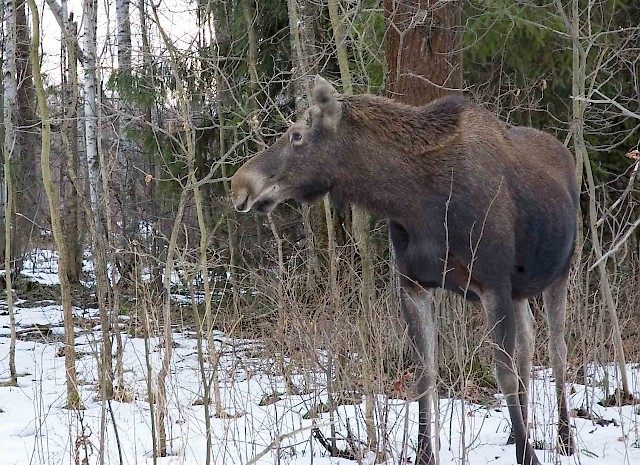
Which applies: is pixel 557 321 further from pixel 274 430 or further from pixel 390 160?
pixel 274 430

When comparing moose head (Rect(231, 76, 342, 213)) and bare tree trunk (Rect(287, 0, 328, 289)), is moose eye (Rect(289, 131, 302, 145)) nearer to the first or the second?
moose head (Rect(231, 76, 342, 213))

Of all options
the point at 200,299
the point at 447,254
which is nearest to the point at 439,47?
the point at 447,254

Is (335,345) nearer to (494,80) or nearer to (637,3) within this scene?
(494,80)

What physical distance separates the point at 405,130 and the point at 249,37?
7.93 metres

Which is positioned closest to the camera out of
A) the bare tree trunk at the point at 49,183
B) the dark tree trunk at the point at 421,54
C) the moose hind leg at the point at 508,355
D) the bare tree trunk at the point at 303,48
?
Answer: the moose hind leg at the point at 508,355

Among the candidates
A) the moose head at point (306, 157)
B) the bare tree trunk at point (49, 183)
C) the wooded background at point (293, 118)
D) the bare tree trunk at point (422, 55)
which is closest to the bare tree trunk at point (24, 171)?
the wooded background at point (293, 118)

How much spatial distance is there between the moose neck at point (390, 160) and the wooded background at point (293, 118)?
78 centimetres

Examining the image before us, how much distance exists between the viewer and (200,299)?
577 inches

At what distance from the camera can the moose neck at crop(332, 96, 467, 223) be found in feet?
16.0

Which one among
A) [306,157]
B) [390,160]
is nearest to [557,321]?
[390,160]

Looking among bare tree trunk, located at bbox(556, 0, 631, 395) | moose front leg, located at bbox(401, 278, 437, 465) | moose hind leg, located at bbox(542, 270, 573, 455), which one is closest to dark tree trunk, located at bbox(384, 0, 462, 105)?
bare tree trunk, located at bbox(556, 0, 631, 395)

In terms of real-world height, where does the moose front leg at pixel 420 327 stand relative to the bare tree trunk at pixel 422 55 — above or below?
below

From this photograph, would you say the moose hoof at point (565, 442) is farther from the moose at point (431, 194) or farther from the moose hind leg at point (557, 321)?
the moose hind leg at point (557, 321)

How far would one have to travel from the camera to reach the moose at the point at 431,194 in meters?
4.75
